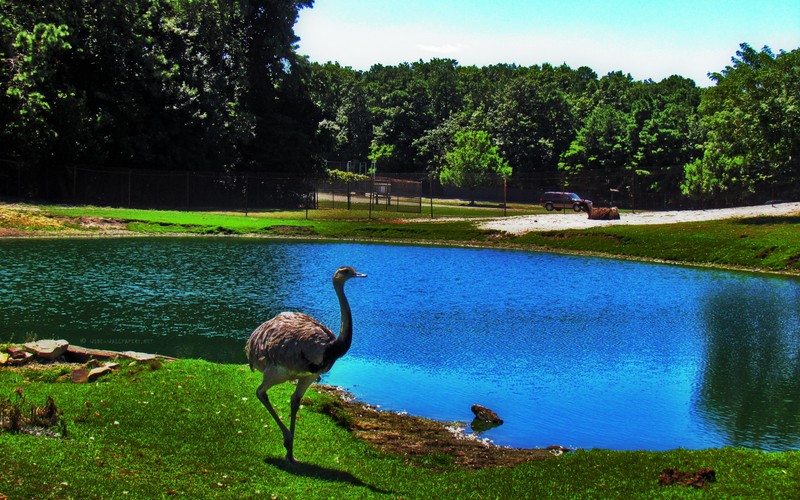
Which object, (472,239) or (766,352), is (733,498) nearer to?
(766,352)

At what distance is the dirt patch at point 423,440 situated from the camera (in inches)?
506

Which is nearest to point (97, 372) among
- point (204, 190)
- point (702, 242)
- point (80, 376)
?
point (80, 376)

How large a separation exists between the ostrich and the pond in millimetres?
3595

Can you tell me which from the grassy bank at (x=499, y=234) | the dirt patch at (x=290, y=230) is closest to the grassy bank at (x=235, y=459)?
the grassy bank at (x=499, y=234)

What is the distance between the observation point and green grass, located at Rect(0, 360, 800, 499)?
911 cm

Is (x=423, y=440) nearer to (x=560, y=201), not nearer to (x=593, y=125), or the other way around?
(x=560, y=201)

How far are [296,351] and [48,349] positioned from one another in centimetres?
Result: 668

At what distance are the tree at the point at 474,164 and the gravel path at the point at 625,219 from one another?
39.6 meters

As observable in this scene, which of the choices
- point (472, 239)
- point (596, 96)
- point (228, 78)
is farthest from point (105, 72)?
point (596, 96)

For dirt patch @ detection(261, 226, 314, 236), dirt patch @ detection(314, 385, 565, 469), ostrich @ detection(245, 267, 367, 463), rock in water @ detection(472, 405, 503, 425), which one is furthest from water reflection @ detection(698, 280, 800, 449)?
dirt patch @ detection(261, 226, 314, 236)

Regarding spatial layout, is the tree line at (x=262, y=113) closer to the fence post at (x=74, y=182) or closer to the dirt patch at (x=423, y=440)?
the fence post at (x=74, y=182)

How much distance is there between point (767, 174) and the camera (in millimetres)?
67250

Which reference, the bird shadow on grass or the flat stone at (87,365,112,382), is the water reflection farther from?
the flat stone at (87,365,112,382)

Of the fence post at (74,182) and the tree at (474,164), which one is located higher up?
the tree at (474,164)
